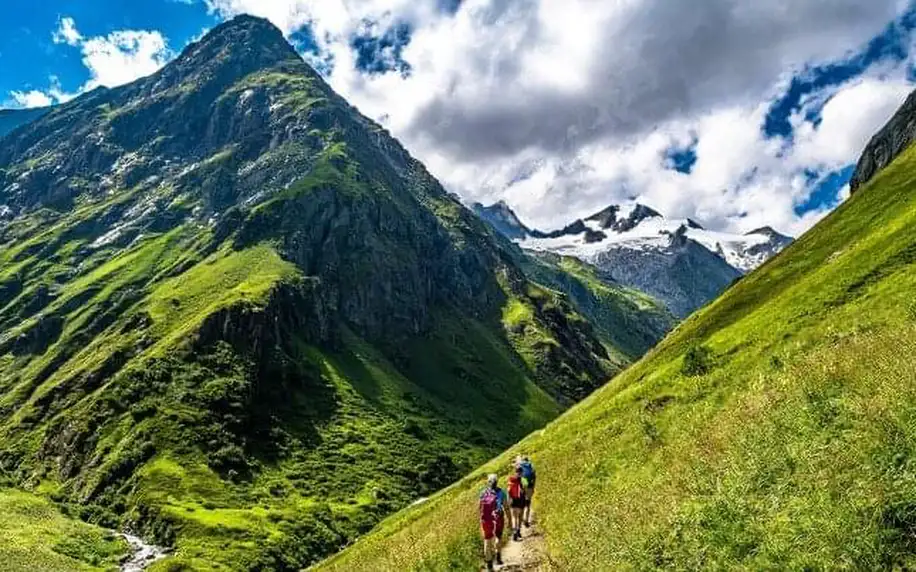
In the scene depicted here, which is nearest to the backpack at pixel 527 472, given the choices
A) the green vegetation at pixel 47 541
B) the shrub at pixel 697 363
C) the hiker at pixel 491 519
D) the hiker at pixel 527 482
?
the hiker at pixel 527 482

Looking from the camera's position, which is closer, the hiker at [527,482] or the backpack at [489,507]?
the backpack at [489,507]

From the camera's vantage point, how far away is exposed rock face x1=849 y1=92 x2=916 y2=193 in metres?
140

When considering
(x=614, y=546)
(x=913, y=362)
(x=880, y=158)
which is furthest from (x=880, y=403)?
(x=880, y=158)

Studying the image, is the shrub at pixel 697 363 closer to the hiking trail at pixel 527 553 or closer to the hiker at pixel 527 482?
the hiker at pixel 527 482

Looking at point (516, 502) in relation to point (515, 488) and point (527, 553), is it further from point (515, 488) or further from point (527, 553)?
point (527, 553)

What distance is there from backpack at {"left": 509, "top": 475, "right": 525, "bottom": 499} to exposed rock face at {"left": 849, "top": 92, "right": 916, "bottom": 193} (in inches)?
5217

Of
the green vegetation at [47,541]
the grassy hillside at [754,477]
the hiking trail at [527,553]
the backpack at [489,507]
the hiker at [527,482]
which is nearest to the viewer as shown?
the grassy hillside at [754,477]

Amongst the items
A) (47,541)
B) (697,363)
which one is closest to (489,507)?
(697,363)

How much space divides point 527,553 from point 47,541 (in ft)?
483

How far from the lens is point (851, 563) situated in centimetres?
1328

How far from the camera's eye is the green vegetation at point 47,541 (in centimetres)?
12962

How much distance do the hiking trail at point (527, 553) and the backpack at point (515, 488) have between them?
1.83 meters

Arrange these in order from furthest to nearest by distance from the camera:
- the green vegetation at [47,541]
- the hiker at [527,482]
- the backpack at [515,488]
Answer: the green vegetation at [47,541] < the hiker at [527,482] < the backpack at [515,488]

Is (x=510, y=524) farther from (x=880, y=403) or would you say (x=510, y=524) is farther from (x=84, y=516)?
(x=84, y=516)
